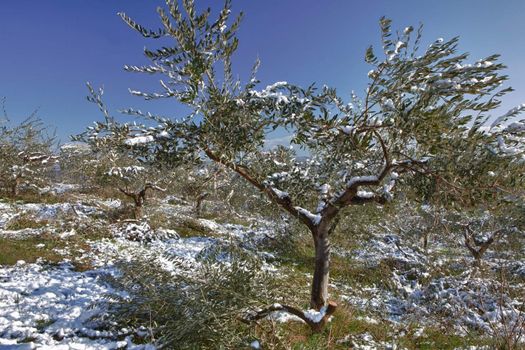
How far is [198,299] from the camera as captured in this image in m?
4.46

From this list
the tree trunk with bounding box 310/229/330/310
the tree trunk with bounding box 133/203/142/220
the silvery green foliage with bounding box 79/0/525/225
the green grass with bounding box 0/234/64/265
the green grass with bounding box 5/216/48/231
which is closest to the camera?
the silvery green foliage with bounding box 79/0/525/225

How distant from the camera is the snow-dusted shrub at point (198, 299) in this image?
4168 millimetres

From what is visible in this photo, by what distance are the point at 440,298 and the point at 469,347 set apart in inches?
183

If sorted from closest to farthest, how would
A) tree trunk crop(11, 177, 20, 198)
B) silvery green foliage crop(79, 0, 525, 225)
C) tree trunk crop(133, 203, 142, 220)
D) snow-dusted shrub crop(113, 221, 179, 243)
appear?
1. silvery green foliage crop(79, 0, 525, 225)
2. snow-dusted shrub crop(113, 221, 179, 243)
3. tree trunk crop(133, 203, 142, 220)
4. tree trunk crop(11, 177, 20, 198)

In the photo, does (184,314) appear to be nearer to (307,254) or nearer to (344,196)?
(344,196)

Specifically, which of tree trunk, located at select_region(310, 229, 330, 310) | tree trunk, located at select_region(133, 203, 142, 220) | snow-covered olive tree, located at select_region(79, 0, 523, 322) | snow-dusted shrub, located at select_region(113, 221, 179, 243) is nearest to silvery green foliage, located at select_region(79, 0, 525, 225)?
snow-covered olive tree, located at select_region(79, 0, 523, 322)

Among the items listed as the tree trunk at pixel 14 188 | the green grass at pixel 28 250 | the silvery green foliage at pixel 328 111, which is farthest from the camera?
the tree trunk at pixel 14 188

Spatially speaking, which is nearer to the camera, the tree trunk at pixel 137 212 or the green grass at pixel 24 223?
the green grass at pixel 24 223

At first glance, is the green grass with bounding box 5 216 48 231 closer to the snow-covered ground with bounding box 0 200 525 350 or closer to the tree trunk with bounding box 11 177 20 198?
the snow-covered ground with bounding box 0 200 525 350

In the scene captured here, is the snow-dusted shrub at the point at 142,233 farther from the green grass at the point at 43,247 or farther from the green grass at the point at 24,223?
the green grass at the point at 24,223

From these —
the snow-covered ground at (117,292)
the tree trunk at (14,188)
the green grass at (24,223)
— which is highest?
the tree trunk at (14,188)

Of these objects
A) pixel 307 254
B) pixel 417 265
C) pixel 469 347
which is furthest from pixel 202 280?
pixel 417 265

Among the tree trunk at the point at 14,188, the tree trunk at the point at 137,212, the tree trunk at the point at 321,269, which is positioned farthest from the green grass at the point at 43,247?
the tree trunk at the point at 14,188

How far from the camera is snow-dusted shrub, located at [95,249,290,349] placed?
4168mm
